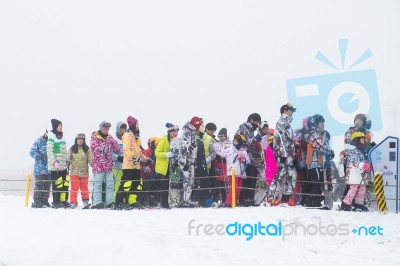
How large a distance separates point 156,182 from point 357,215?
482 centimetres

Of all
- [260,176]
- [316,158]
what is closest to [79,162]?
[260,176]

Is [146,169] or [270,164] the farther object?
[146,169]

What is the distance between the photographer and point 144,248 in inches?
360

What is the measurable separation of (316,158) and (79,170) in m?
5.85

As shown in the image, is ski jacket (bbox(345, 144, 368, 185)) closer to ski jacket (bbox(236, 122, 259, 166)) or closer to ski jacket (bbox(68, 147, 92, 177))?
ski jacket (bbox(236, 122, 259, 166))

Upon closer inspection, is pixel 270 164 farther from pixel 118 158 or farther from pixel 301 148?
pixel 118 158

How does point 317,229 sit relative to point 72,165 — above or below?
below

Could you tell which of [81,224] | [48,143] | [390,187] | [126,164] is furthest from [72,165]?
[390,187]

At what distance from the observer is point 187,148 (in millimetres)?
14398

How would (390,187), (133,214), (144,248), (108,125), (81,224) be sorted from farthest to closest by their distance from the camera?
(108,125), (390,187), (133,214), (81,224), (144,248)

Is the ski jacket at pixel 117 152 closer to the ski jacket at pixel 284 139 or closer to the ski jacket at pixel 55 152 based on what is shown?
the ski jacket at pixel 55 152

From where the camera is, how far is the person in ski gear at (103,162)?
1460 centimetres

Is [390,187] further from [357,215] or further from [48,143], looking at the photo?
[48,143]

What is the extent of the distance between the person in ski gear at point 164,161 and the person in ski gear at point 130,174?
1.18 ft
